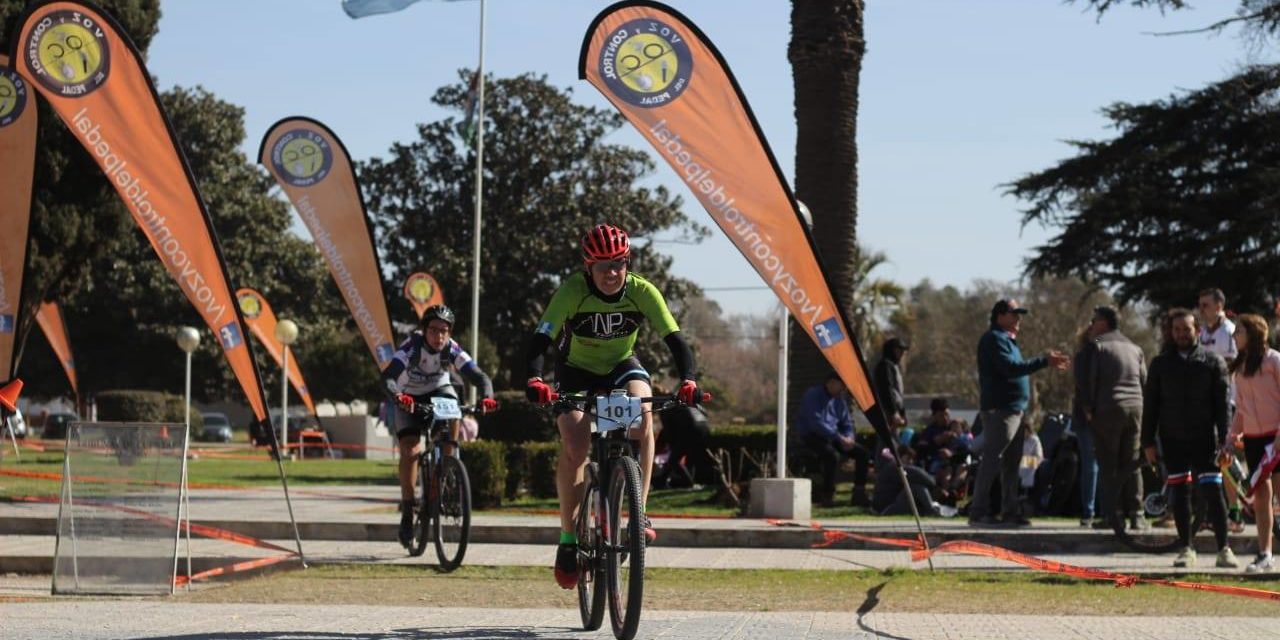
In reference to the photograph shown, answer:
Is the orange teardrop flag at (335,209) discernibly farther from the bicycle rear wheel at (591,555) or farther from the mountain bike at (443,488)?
the bicycle rear wheel at (591,555)

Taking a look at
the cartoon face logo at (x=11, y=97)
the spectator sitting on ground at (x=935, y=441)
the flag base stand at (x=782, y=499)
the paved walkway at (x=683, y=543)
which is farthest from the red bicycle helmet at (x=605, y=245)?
the cartoon face logo at (x=11, y=97)

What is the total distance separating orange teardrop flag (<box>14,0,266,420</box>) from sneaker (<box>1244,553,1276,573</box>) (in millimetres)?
7036

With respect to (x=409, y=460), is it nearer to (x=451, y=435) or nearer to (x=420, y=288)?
Result: (x=451, y=435)

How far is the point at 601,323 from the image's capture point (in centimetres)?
784

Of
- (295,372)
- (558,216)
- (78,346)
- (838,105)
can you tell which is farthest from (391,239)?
(838,105)

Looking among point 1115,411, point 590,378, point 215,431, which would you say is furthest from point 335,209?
point 215,431

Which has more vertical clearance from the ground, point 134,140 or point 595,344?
point 134,140

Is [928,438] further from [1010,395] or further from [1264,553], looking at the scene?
[1264,553]

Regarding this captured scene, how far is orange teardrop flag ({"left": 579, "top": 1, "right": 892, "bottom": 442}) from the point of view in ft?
38.5

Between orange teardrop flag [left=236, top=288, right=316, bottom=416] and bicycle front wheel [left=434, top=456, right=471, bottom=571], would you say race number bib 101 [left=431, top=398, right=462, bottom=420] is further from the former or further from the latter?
orange teardrop flag [left=236, top=288, right=316, bottom=416]

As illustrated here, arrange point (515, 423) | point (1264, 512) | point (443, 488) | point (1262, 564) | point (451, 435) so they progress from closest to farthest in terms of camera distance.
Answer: point (1262, 564), point (1264, 512), point (443, 488), point (451, 435), point (515, 423)

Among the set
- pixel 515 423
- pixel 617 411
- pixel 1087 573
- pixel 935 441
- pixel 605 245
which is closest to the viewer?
pixel 617 411

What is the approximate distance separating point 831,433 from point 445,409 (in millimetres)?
6709

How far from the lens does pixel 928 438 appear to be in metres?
18.4
